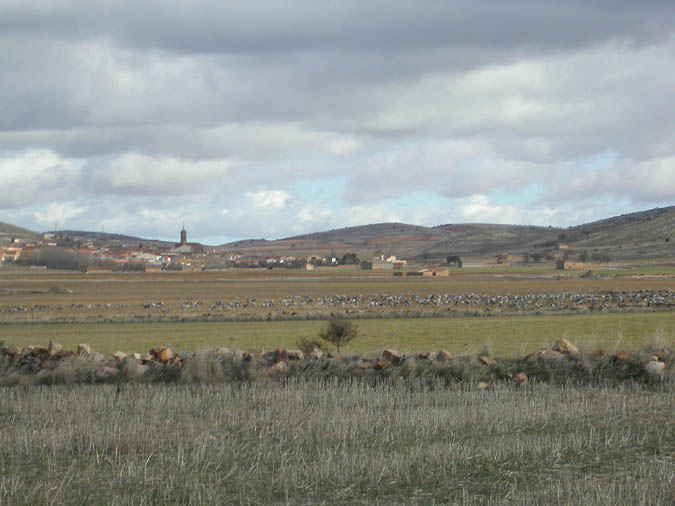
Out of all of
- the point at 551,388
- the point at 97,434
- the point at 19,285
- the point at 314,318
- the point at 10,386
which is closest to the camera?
the point at 97,434

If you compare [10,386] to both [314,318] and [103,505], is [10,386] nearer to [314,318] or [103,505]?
[103,505]

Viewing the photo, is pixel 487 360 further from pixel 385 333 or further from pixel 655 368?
pixel 385 333

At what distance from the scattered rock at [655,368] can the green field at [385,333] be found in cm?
890

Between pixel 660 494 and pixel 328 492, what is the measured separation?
10.1 ft

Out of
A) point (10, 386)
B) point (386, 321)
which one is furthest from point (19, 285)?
point (10, 386)

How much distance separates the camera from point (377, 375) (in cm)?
1433

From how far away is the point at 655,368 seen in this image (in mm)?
13195

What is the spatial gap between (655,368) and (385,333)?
19.0 metres

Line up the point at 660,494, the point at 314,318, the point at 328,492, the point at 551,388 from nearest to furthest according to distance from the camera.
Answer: the point at 660,494 → the point at 328,492 → the point at 551,388 → the point at 314,318

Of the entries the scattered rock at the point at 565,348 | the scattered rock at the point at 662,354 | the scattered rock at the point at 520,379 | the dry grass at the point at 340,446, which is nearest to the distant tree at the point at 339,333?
the scattered rock at the point at 565,348

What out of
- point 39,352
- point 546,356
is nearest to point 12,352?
point 39,352

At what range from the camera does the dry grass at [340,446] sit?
23.2ft

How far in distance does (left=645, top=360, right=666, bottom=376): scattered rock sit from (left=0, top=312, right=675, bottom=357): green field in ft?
29.2

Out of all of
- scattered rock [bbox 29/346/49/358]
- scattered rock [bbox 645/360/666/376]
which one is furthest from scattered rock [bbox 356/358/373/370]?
scattered rock [bbox 29/346/49/358]
